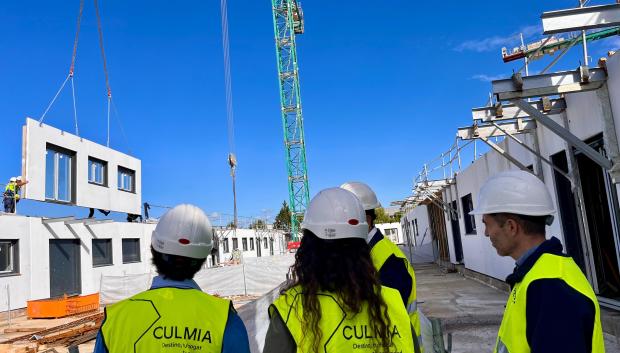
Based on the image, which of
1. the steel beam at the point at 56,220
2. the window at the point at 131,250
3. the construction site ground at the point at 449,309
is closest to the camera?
the construction site ground at the point at 449,309

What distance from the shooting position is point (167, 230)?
2119mm

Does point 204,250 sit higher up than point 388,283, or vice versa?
point 204,250

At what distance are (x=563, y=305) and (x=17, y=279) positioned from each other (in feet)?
62.0

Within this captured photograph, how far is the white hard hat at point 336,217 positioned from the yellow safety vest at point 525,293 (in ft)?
2.02

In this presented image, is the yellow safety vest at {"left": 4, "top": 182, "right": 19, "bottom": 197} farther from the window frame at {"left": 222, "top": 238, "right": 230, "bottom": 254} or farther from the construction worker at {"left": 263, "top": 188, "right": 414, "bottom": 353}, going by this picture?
the window frame at {"left": 222, "top": 238, "right": 230, "bottom": 254}

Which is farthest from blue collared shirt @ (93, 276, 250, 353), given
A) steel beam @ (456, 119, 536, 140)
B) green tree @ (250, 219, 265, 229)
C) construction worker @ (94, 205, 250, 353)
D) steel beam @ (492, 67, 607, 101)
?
green tree @ (250, 219, 265, 229)

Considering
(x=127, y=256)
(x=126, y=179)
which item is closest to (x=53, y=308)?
(x=127, y=256)

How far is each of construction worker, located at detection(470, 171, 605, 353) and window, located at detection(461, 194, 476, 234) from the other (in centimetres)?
1339

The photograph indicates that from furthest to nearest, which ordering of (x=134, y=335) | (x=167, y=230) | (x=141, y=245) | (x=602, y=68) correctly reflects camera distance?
(x=141, y=245), (x=602, y=68), (x=167, y=230), (x=134, y=335)

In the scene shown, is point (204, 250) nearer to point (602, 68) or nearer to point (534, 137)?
point (602, 68)

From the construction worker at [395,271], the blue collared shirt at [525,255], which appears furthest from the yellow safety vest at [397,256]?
the blue collared shirt at [525,255]

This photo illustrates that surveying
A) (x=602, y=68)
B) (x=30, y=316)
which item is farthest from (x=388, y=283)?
(x=30, y=316)

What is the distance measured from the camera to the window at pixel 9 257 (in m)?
16.2

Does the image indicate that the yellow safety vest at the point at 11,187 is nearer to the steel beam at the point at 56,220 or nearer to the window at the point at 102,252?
the steel beam at the point at 56,220
